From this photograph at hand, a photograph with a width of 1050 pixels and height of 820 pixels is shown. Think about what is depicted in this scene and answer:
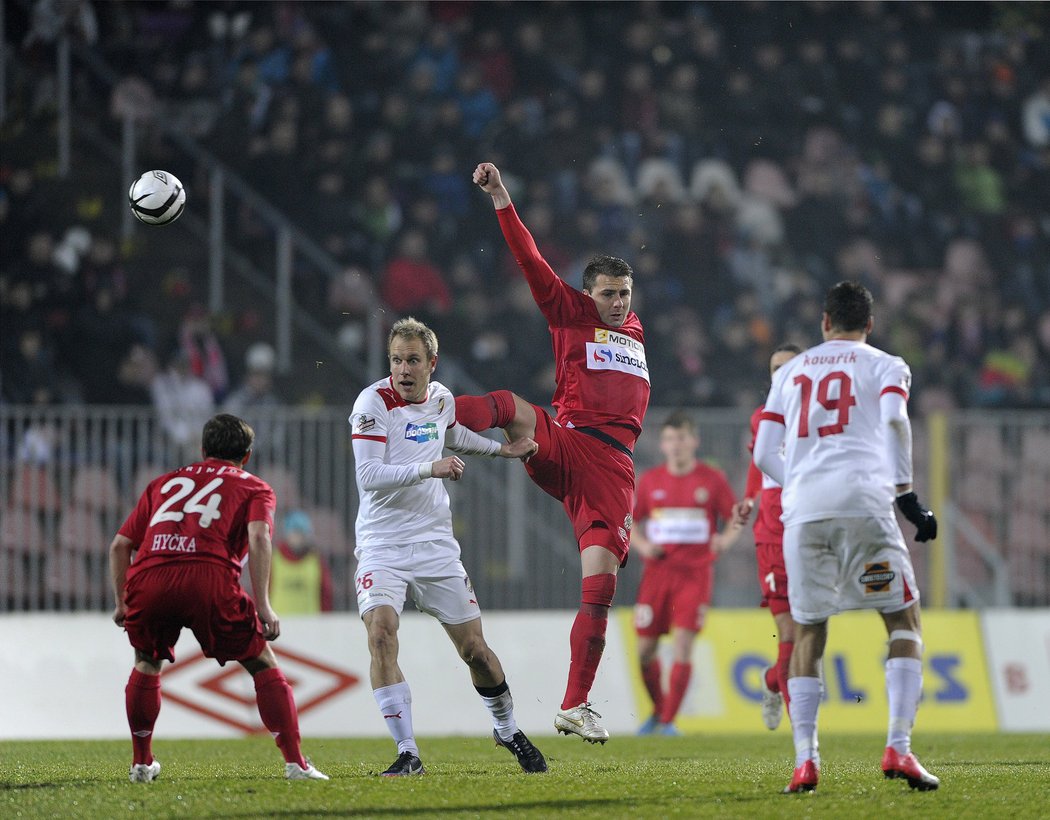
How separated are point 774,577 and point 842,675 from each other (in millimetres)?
3860

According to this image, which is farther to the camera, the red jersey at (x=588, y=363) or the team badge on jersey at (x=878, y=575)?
the red jersey at (x=588, y=363)

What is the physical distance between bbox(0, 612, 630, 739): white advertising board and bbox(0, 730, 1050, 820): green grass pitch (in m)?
2.31

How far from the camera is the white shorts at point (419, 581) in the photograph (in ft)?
24.5

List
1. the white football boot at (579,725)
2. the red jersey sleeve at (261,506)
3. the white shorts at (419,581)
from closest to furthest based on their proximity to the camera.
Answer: the red jersey sleeve at (261,506)
the white football boot at (579,725)
the white shorts at (419,581)

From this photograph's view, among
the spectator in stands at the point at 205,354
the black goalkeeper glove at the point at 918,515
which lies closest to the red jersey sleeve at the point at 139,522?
the black goalkeeper glove at the point at 918,515

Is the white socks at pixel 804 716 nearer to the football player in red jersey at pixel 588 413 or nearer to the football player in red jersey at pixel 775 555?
the football player in red jersey at pixel 588 413

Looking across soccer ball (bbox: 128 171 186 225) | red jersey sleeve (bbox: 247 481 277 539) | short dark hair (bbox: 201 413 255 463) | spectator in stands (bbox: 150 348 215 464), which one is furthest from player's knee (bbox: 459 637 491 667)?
spectator in stands (bbox: 150 348 215 464)

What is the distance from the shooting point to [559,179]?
62.8 feet

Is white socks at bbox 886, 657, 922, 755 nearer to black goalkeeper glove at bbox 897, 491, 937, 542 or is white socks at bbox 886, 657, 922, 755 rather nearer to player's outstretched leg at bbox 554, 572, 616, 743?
black goalkeeper glove at bbox 897, 491, 937, 542

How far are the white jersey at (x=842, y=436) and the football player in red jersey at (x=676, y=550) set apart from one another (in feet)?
17.4

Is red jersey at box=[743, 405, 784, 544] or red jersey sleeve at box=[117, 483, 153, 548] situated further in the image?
red jersey at box=[743, 405, 784, 544]

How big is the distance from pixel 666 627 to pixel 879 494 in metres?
5.78

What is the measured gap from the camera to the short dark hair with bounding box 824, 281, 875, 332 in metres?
6.57

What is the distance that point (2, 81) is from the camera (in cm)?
1734
